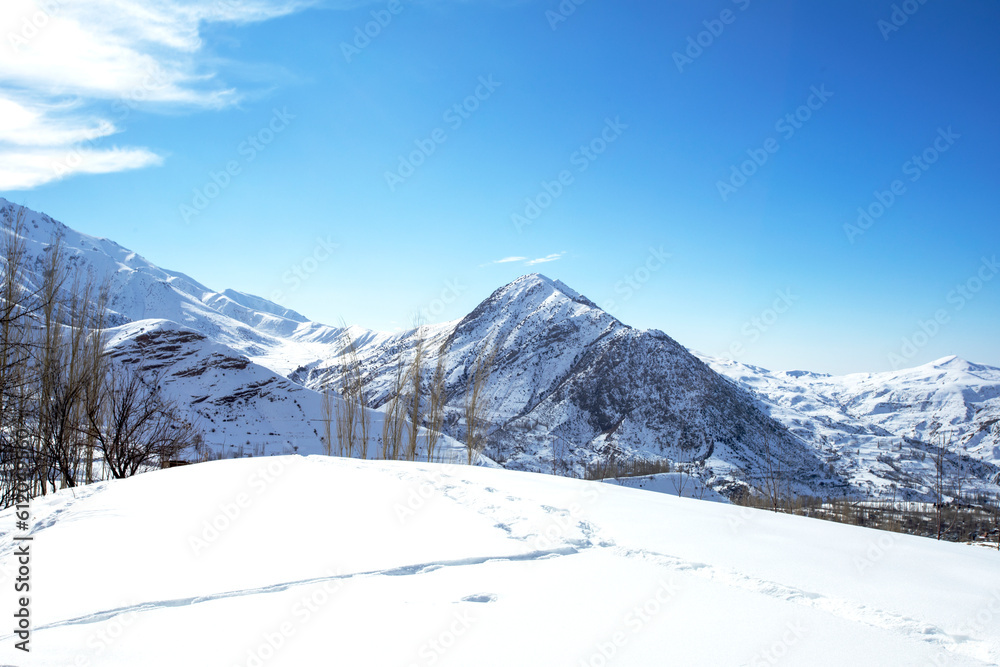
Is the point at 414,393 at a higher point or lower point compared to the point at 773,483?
higher

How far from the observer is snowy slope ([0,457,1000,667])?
6.26 ft

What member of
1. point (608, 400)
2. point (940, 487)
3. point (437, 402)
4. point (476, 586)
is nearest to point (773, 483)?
point (940, 487)

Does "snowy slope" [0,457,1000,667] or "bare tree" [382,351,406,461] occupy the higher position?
"bare tree" [382,351,406,461]

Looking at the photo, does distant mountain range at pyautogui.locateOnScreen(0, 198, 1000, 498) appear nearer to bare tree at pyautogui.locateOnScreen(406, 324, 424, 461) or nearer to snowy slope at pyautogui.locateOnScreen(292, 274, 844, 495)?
snowy slope at pyautogui.locateOnScreen(292, 274, 844, 495)

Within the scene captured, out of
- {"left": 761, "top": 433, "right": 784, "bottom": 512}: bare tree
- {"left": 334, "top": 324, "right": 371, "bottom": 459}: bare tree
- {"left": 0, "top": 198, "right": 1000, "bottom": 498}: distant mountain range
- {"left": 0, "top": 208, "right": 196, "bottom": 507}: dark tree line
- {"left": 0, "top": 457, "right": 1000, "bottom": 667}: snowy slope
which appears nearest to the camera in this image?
{"left": 0, "top": 457, "right": 1000, "bottom": 667}: snowy slope

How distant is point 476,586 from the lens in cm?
246

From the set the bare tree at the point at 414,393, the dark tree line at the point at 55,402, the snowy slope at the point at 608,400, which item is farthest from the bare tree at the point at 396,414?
the snowy slope at the point at 608,400

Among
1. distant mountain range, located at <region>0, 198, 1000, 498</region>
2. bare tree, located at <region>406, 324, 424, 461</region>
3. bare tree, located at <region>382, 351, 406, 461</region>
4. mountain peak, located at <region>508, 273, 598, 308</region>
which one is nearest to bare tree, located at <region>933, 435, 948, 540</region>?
bare tree, located at <region>406, 324, 424, 461</region>

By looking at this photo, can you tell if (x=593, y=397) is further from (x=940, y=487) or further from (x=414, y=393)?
(x=940, y=487)

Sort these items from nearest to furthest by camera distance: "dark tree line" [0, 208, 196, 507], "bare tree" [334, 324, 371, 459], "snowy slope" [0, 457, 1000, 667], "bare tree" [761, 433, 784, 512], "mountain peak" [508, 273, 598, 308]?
1. "snowy slope" [0, 457, 1000, 667]
2. "bare tree" [761, 433, 784, 512]
3. "dark tree line" [0, 208, 196, 507]
4. "bare tree" [334, 324, 371, 459]
5. "mountain peak" [508, 273, 598, 308]

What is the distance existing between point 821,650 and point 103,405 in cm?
1331

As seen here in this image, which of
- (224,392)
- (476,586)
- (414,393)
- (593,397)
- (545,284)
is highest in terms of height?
(545,284)

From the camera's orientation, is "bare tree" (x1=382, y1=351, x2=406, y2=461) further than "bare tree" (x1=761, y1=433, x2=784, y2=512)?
Yes

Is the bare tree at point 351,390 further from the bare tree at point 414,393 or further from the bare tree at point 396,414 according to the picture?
the bare tree at point 414,393
